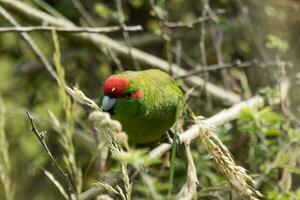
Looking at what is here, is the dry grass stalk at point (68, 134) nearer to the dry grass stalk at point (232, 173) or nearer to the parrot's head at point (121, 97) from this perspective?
the dry grass stalk at point (232, 173)

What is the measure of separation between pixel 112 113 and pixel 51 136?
187cm

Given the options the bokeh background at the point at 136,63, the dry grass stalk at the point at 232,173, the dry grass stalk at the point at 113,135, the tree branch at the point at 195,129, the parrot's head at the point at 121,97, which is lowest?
the bokeh background at the point at 136,63

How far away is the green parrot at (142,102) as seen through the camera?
243 cm

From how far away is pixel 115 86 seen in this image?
241cm

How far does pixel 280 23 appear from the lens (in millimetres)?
3717

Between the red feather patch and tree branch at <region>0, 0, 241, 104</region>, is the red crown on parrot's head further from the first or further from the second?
tree branch at <region>0, 0, 241, 104</region>

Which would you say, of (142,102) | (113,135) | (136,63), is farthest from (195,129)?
(136,63)

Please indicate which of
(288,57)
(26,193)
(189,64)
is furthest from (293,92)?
(26,193)

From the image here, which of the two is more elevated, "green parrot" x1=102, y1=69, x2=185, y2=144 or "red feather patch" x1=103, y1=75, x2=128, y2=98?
"red feather patch" x1=103, y1=75, x2=128, y2=98

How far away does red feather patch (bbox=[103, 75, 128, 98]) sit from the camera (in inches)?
94.3

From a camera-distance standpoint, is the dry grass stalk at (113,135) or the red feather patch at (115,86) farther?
the red feather patch at (115,86)

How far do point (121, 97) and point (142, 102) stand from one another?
0.13 m

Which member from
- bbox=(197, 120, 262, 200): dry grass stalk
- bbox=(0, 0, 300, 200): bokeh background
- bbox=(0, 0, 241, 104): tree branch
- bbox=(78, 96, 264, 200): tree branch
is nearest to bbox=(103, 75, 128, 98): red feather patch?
bbox=(78, 96, 264, 200): tree branch

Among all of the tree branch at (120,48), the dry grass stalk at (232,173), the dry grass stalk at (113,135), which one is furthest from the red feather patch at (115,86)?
the tree branch at (120,48)
